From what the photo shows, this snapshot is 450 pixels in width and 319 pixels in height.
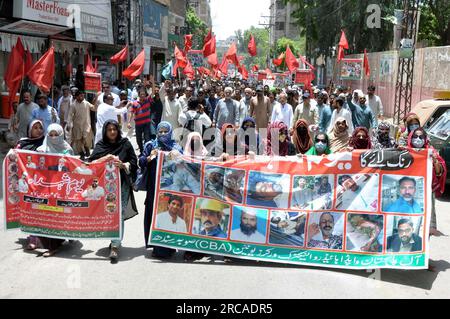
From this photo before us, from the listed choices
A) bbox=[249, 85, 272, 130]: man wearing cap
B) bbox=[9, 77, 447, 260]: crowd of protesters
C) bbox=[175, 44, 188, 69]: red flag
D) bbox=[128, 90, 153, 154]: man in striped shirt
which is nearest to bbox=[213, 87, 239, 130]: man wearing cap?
bbox=[9, 77, 447, 260]: crowd of protesters

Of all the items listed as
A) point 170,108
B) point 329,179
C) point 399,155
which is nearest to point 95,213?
point 329,179

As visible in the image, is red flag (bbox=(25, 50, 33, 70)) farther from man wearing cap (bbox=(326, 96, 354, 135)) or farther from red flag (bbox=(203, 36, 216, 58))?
red flag (bbox=(203, 36, 216, 58))

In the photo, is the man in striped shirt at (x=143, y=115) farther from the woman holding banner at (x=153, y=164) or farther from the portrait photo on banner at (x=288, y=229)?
the portrait photo on banner at (x=288, y=229)

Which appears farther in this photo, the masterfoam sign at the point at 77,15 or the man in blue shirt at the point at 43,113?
the masterfoam sign at the point at 77,15

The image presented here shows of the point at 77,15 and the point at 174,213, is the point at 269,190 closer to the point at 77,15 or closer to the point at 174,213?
the point at 174,213

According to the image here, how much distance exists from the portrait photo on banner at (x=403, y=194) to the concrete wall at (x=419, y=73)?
14442mm

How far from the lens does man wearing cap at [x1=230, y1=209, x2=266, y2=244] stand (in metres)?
5.77

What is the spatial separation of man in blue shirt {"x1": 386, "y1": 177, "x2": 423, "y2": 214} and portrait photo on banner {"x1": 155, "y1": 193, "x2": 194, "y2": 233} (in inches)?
77.6

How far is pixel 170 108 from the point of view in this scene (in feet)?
40.3

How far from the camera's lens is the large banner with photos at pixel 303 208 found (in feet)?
18.2

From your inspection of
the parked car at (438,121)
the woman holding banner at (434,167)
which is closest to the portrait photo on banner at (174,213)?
the woman holding banner at (434,167)

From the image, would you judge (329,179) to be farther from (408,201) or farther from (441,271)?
(441,271)

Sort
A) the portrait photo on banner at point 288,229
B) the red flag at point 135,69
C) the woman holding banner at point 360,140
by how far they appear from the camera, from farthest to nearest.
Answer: the red flag at point 135,69
the woman holding banner at point 360,140
the portrait photo on banner at point 288,229

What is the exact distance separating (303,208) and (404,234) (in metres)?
0.98
